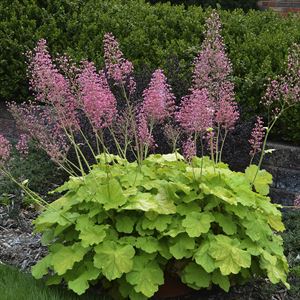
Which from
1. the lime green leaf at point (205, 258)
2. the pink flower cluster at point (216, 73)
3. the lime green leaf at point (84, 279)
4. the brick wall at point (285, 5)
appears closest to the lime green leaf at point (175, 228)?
the lime green leaf at point (205, 258)

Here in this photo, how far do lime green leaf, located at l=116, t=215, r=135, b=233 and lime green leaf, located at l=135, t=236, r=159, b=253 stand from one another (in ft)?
0.28

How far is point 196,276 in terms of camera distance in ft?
13.0

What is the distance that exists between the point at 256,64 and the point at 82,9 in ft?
7.86

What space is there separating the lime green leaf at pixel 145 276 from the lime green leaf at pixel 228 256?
1.07ft

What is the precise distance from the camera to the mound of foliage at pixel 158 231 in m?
3.85

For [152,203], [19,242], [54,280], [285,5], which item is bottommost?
[285,5]

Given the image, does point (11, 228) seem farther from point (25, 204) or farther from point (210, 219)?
point (210, 219)

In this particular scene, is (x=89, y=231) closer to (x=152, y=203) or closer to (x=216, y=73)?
(x=152, y=203)

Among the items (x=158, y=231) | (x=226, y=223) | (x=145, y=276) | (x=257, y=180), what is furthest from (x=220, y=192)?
(x=145, y=276)

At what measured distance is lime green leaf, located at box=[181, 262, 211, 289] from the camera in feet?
13.0

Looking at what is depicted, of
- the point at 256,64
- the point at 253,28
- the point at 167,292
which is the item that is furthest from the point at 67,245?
the point at 253,28

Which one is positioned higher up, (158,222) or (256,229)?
(158,222)

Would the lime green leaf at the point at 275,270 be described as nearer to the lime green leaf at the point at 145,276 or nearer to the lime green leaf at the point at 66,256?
the lime green leaf at the point at 145,276

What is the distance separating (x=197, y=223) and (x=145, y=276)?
41cm
